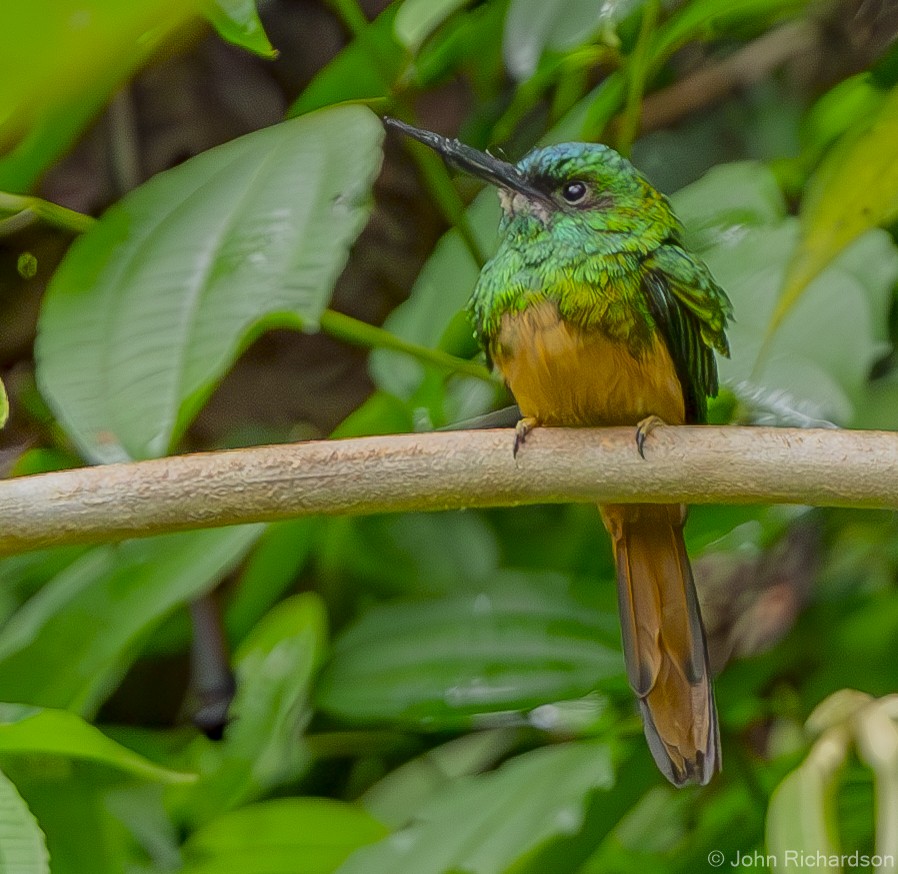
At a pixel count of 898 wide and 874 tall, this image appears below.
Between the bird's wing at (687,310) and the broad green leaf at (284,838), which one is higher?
the bird's wing at (687,310)

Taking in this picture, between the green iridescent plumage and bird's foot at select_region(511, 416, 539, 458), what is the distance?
0.12 metres

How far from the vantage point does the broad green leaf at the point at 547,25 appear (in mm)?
1492

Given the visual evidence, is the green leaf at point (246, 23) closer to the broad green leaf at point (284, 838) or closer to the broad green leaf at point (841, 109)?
the broad green leaf at point (284, 838)

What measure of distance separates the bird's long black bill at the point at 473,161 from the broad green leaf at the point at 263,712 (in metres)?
0.58

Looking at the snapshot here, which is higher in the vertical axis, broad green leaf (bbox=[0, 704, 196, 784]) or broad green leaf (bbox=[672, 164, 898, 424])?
broad green leaf (bbox=[672, 164, 898, 424])

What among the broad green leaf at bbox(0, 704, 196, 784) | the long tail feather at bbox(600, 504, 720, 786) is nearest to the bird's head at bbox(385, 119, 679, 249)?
the long tail feather at bbox(600, 504, 720, 786)

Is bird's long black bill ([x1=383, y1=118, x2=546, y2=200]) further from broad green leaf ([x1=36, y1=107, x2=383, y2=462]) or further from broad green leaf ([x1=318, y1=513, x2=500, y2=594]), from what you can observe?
broad green leaf ([x1=318, y1=513, x2=500, y2=594])

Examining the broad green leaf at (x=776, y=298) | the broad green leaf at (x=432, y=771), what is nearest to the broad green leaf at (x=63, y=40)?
the broad green leaf at (x=776, y=298)

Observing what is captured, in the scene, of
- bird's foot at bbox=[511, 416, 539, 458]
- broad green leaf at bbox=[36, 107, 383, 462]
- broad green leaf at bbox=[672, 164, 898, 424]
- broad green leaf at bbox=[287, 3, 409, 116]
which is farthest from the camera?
broad green leaf at bbox=[287, 3, 409, 116]

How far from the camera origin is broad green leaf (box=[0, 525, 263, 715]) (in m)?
1.37

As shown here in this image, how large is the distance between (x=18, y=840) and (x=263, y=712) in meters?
0.58

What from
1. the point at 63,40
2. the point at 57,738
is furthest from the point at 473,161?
the point at 63,40

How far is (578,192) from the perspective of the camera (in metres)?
1.54

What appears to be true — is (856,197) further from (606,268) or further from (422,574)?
(422,574)
